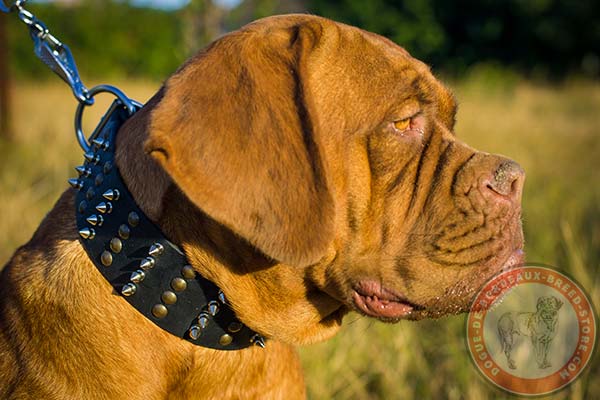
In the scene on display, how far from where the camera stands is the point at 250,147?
6.48 feet

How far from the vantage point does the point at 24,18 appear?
2.96 meters

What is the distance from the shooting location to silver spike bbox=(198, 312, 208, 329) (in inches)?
85.7

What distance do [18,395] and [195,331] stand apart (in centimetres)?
60

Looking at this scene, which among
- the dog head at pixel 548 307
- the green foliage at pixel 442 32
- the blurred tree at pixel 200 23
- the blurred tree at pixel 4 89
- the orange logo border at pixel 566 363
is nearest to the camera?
the orange logo border at pixel 566 363

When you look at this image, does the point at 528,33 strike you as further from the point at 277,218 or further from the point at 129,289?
the point at 129,289

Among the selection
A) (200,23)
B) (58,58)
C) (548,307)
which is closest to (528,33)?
(200,23)

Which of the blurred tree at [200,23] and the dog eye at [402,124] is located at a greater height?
the dog eye at [402,124]

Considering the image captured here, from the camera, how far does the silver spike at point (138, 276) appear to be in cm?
211

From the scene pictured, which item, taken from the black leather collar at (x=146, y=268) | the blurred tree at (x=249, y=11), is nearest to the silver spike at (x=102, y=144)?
the black leather collar at (x=146, y=268)

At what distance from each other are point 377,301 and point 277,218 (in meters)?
0.57

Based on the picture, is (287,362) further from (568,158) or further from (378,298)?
(568,158)

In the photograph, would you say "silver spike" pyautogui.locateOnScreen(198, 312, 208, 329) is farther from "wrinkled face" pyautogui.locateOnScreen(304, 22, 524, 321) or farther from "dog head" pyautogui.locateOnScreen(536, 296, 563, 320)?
"dog head" pyautogui.locateOnScreen(536, 296, 563, 320)

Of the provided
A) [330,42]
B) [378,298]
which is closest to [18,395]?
[378,298]

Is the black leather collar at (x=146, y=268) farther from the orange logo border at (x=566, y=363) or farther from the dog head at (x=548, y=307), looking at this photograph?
the dog head at (x=548, y=307)
